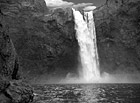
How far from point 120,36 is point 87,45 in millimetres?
12763

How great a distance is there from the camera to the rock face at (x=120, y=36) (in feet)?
273

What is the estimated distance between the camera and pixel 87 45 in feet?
285

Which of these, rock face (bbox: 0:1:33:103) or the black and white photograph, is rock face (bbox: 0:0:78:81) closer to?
the black and white photograph

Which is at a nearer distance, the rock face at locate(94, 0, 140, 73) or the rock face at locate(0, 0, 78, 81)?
the rock face at locate(94, 0, 140, 73)

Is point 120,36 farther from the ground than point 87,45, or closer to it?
farther from the ground

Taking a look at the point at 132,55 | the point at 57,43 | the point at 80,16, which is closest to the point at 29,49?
the point at 57,43

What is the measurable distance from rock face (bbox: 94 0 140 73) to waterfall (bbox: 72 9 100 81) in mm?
2424

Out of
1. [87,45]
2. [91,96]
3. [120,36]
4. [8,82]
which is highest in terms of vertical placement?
[120,36]

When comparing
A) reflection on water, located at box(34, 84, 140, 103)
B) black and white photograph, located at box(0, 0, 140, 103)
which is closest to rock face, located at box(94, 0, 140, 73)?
black and white photograph, located at box(0, 0, 140, 103)

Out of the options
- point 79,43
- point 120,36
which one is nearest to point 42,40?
point 79,43

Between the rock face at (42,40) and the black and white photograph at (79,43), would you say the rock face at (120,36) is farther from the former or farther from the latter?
the rock face at (42,40)

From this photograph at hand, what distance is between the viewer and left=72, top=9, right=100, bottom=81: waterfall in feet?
276

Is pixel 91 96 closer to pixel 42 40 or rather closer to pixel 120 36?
pixel 120 36

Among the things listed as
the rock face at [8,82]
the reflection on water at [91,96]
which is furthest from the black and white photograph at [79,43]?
the rock face at [8,82]
